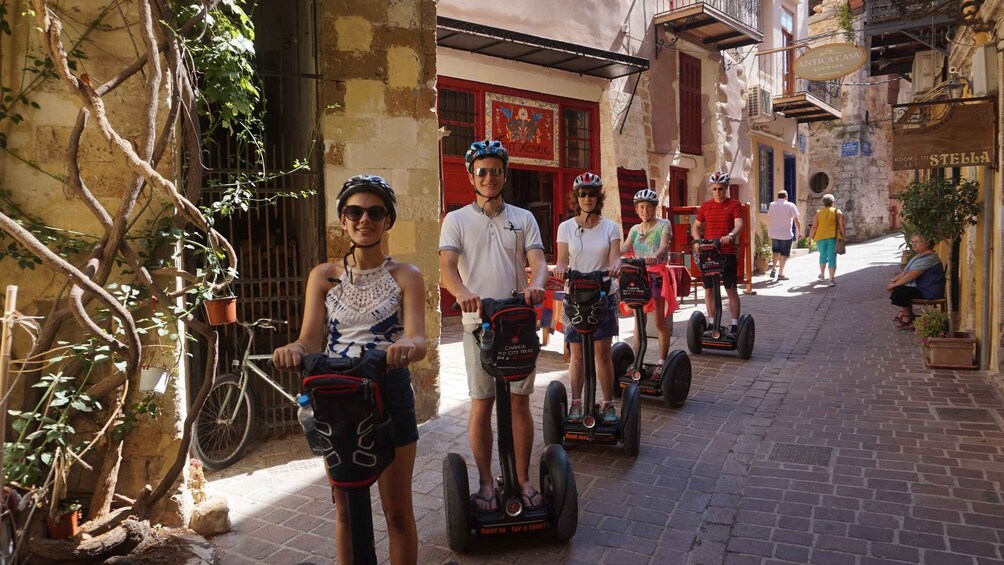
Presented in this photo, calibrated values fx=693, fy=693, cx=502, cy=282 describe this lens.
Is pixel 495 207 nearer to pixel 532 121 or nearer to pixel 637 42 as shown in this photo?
pixel 532 121

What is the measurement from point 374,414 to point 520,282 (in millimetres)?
1587

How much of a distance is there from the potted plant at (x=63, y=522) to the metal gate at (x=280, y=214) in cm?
162

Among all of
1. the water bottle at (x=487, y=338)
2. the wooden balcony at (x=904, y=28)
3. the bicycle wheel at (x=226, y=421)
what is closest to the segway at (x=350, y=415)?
the water bottle at (x=487, y=338)

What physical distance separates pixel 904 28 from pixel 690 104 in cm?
599

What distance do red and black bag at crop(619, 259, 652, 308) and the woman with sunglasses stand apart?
299cm

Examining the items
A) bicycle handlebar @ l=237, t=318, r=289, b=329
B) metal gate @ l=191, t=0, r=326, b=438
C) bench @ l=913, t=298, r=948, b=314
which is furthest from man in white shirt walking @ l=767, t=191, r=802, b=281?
bicycle handlebar @ l=237, t=318, r=289, b=329

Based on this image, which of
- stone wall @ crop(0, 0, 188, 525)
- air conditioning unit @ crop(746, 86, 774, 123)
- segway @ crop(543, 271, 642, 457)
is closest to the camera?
stone wall @ crop(0, 0, 188, 525)

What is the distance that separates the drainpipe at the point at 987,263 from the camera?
681 cm

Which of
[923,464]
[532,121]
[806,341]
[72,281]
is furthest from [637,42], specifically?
[72,281]

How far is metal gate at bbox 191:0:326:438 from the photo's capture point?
204 inches

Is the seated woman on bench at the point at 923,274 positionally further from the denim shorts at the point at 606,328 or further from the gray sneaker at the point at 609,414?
the gray sneaker at the point at 609,414

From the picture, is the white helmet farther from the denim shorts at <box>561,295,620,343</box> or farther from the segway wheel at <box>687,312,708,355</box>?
the segway wheel at <box>687,312,708,355</box>

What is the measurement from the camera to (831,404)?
233 inches

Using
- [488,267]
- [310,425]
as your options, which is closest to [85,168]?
[488,267]
